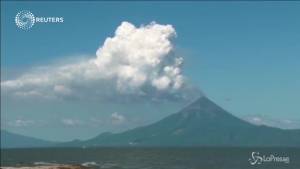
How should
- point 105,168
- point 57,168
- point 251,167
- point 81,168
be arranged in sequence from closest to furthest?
point 57,168, point 81,168, point 105,168, point 251,167

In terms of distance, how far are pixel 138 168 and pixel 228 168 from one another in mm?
30021

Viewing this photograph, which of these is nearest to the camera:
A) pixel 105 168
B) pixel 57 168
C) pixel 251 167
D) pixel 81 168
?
pixel 57 168

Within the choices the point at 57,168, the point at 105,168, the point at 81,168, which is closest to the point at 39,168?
the point at 57,168

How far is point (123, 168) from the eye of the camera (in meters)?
172

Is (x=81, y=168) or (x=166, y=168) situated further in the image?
(x=166, y=168)

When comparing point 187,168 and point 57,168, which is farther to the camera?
point 187,168

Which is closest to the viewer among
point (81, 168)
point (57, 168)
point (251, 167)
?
point (57, 168)

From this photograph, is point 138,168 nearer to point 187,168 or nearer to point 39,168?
point 187,168

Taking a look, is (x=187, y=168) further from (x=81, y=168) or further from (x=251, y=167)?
(x=81, y=168)

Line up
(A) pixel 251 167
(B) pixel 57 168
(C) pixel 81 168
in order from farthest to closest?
(A) pixel 251 167, (C) pixel 81 168, (B) pixel 57 168

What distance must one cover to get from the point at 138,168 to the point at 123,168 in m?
4.78

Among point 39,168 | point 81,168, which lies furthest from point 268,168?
point 39,168

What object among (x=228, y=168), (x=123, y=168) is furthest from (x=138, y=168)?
(x=228, y=168)

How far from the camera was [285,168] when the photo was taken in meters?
178
